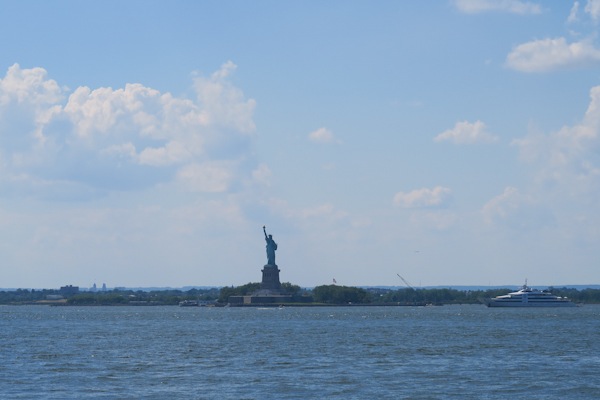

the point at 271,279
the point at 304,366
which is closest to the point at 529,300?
the point at 271,279

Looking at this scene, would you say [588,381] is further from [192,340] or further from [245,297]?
[245,297]

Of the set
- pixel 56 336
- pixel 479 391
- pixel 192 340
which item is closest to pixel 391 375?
pixel 479 391

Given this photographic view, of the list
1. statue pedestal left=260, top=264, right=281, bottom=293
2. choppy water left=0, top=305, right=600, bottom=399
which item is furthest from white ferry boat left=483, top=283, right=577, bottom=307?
choppy water left=0, top=305, right=600, bottom=399

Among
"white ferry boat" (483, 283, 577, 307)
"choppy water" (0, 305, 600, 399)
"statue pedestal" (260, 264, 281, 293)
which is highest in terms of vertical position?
"statue pedestal" (260, 264, 281, 293)

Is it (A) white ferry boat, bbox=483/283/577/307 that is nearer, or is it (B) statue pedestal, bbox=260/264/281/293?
(B) statue pedestal, bbox=260/264/281/293

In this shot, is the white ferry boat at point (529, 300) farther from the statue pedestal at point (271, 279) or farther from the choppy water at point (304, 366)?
the choppy water at point (304, 366)

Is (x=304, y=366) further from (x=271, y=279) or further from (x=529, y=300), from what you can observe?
(x=529, y=300)

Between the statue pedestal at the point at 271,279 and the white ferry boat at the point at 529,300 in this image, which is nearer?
the statue pedestal at the point at 271,279

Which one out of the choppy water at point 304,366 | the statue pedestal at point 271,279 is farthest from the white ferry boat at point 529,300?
the choppy water at point 304,366

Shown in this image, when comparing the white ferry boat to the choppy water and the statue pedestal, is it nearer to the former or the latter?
the statue pedestal

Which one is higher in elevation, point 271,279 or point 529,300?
point 271,279

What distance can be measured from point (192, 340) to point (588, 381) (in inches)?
1559

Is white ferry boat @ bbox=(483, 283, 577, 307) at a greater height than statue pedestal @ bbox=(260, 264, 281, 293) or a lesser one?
lesser

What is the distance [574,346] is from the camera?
72.2m
